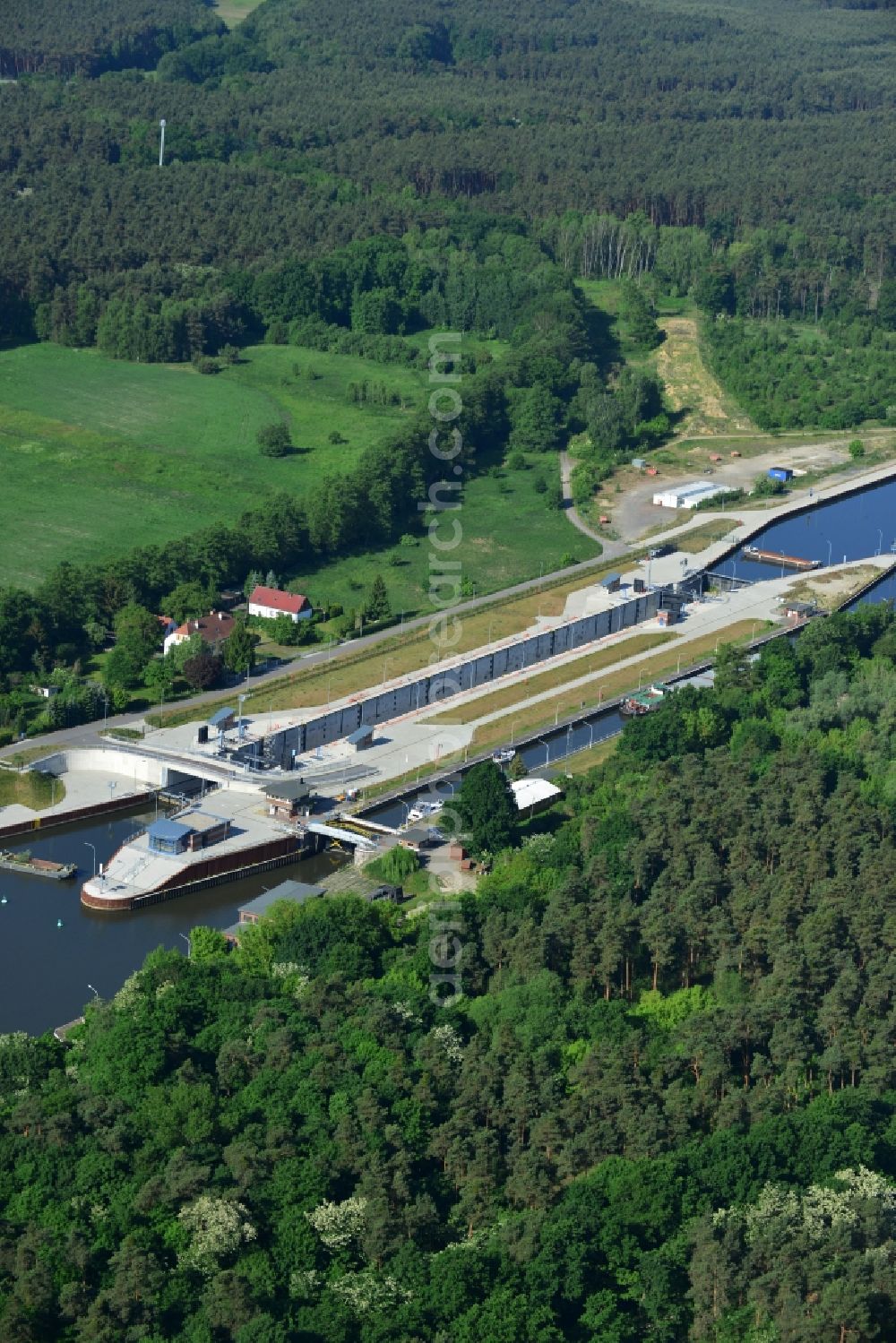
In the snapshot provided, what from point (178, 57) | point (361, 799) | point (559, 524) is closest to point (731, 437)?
point (559, 524)

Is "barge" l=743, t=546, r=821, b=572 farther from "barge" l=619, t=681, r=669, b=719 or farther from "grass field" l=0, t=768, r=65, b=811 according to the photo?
"grass field" l=0, t=768, r=65, b=811

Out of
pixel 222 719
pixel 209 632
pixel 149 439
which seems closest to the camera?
pixel 222 719

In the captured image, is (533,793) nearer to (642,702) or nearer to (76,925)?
(642,702)

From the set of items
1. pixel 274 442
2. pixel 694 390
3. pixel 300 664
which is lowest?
pixel 694 390

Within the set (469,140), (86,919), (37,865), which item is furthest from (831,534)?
(469,140)

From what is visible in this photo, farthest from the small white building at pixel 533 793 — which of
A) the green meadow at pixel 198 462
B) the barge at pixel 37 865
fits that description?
the green meadow at pixel 198 462

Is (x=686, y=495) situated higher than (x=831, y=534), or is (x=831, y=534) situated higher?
(x=686, y=495)

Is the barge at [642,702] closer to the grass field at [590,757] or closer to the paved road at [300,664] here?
the grass field at [590,757]
